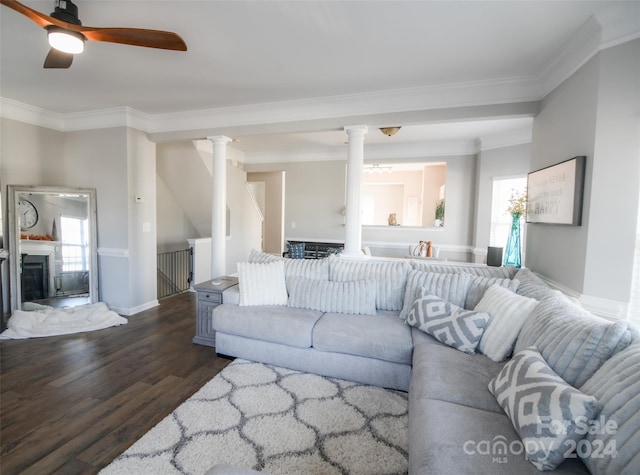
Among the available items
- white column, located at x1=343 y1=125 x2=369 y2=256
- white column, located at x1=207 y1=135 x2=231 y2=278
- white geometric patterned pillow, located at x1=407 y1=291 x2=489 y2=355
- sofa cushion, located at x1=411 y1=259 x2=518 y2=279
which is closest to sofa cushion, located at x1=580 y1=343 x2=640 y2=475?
white geometric patterned pillow, located at x1=407 y1=291 x2=489 y2=355

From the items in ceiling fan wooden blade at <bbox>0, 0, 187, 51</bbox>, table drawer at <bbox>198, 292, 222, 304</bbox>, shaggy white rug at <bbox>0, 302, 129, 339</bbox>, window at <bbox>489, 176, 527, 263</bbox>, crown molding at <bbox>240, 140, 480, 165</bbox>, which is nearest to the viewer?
ceiling fan wooden blade at <bbox>0, 0, 187, 51</bbox>

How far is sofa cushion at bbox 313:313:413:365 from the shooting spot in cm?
232

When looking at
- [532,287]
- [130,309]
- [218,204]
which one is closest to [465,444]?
[532,287]

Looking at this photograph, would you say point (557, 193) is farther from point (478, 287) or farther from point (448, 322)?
point (448, 322)

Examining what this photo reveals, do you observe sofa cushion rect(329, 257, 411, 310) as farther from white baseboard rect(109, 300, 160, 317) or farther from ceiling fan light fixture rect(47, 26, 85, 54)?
white baseboard rect(109, 300, 160, 317)

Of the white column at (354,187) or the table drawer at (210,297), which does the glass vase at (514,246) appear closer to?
the white column at (354,187)

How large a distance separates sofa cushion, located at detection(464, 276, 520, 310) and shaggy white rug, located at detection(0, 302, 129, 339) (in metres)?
3.91

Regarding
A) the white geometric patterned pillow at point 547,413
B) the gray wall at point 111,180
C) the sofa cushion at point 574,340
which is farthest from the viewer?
the gray wall at point 111,180

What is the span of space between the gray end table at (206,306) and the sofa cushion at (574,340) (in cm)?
260

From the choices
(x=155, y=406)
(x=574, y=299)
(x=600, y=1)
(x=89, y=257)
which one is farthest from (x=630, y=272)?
(x=89, y=257)

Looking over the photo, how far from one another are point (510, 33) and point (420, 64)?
0.69m

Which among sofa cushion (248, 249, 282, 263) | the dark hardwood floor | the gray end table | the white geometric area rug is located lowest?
the dark hardwood floor

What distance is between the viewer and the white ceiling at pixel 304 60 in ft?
6.48

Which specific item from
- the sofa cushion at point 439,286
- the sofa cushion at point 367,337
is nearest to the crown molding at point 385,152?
the sofa cushion at point 439,286
